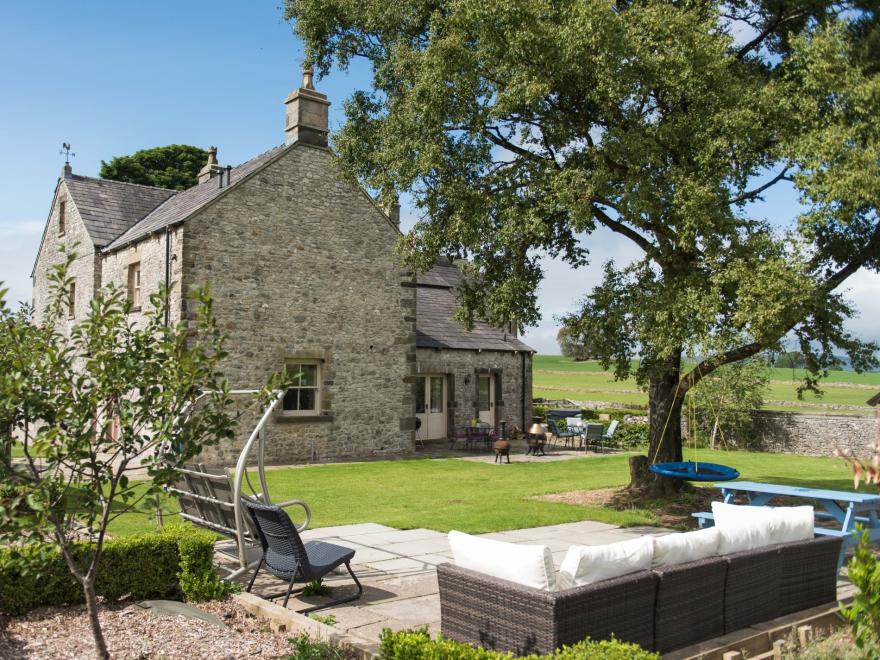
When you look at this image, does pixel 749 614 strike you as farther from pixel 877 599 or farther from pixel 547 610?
pixel 547 610

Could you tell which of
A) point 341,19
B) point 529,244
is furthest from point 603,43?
point 341,19

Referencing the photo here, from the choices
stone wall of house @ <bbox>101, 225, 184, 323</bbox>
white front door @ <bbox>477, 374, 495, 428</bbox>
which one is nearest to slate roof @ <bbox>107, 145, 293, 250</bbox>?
stone wall of house @ <bbox>101, 225, 184, 323</bbox>

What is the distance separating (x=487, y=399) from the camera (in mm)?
25875

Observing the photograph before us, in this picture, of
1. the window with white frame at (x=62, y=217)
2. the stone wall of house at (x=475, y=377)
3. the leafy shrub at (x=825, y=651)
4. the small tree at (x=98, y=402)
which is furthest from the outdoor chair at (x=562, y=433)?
the small tree at (x=98, y=402)

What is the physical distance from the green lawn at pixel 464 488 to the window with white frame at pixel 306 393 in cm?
180

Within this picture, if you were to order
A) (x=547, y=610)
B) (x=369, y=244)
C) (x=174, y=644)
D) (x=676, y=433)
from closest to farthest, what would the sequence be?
(x=547, y=610), (x=174, y=644), (x=676, y=433), (x=369, y=244)

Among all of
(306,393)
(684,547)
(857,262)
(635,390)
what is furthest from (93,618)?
(635,390)

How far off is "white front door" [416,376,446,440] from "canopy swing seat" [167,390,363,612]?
15.5 metres

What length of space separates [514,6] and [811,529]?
7394 millimetres

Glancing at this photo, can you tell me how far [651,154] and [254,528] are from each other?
23.2 ft

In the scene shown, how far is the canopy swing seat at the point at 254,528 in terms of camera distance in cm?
623

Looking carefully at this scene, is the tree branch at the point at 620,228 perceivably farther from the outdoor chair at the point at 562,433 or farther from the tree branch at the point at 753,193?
the outdoor chair at the point at 562,433

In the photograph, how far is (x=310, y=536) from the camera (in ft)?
32.0

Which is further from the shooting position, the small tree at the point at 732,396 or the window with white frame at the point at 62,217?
the small tree at the point at 732,396
